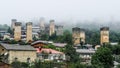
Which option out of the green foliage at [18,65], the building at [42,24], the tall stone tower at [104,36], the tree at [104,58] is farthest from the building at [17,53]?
the building at [42,24]

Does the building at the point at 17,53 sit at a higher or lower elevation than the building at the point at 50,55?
higher

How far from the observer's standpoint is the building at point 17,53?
Result: 29.2 meters

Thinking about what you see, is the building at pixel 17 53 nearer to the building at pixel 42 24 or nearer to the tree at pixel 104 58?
the tree at pixel 104 58

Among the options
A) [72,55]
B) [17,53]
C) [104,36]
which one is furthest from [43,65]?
[104,36]

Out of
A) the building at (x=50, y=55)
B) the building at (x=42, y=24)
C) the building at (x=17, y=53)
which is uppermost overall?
the building at (x=42, y=24)

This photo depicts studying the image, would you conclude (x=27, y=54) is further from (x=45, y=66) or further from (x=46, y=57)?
(x=45, y=66)

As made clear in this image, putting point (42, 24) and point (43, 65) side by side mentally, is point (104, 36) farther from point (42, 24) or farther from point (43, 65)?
point (42, 24)

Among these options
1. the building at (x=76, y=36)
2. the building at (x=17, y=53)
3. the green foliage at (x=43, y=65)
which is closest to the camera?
the green foliage at (x=43, y=65)

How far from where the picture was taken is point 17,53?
96.9 ft

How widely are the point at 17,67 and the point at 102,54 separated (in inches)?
219

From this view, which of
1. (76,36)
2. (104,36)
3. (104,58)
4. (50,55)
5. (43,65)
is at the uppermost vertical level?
(104,36)

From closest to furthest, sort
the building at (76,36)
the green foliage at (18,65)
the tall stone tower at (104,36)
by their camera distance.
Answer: the green foliage at (18,65)
the tall stone tower at (104,36)
the building at (76,36)

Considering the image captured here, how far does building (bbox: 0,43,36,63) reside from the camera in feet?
95.8

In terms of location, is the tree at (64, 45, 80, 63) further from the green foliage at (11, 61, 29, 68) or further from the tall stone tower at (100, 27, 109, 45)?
the tall stone tower at (100, 27, 109, 45)
